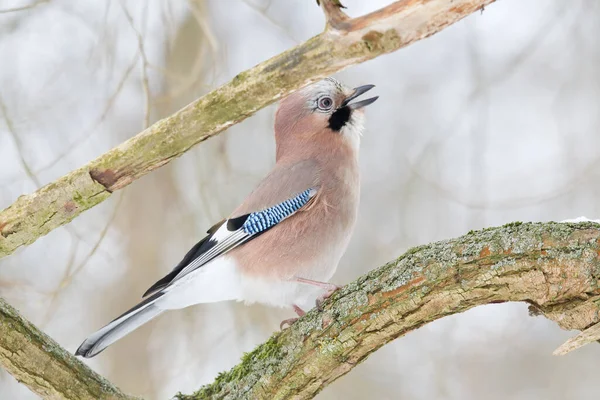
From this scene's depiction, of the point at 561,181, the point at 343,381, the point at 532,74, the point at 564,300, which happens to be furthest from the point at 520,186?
the point at 564,300

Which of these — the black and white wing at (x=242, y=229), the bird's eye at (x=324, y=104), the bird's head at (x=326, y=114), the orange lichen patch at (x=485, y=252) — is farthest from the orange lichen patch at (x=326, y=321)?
the bird's eye at (x=324, y=104)

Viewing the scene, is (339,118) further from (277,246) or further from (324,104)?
(277,246)

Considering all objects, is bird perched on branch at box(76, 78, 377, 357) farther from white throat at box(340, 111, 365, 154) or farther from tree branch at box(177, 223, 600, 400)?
tree branch at box(177, 223, 600, 400)

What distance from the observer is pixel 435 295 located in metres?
2.22

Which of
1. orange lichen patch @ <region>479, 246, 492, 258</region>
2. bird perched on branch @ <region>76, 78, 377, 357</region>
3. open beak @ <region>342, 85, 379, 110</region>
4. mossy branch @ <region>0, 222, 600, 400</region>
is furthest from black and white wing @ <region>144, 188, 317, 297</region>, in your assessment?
orange lichen patch @ <region>479, 246, 492, 258</region>

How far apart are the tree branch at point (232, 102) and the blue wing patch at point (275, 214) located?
3.55ft

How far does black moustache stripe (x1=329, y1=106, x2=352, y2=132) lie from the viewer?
12.2 feet

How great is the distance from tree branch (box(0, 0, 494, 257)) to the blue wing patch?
1083 millimetres

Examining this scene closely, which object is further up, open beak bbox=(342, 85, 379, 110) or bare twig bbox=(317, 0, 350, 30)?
open beak bbox=(342, 85, 379, 110)

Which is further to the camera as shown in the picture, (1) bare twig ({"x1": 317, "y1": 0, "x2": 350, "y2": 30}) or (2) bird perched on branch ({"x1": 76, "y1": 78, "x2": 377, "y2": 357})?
(2) bird perched on branch ({"x1": 76, "y1": 78, "x2": 377, "y2": 357})

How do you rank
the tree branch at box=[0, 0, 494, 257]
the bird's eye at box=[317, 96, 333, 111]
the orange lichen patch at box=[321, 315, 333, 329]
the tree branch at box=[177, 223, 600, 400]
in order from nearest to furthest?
the tree branch at box=[0, 0, 494, 257] < the tree branch at box=[177, 223, 600, 400] < the orange lichen patch at box=[321, 315, 333, 329] < the bird's eye at box=[317, 96, 333, 111]

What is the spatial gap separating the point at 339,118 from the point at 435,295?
5.53 feet

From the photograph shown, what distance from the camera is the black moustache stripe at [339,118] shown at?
3711mm

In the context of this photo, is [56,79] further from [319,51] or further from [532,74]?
[532,74]
